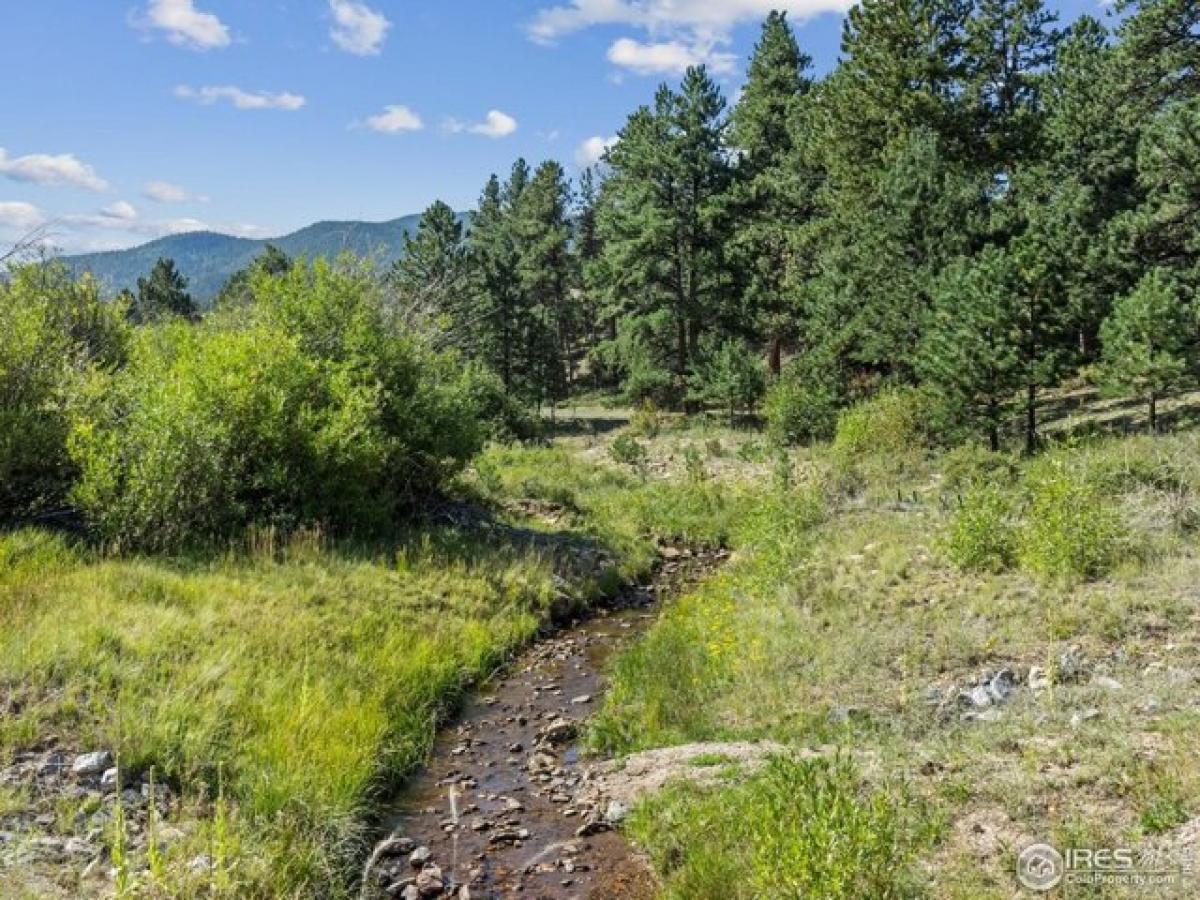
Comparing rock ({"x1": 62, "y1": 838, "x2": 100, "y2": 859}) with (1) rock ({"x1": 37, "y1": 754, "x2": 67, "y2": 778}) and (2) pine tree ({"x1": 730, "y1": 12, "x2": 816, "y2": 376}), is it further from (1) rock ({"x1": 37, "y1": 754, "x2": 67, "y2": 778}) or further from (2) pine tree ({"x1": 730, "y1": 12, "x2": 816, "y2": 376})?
(2) pine tree ({"x1": 730, "y1": 12, "x2": 816, "y2": 376})

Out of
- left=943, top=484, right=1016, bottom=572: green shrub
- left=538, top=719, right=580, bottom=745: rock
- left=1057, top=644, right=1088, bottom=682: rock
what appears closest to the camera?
left=1057, top=644, right=1088, bottom=682: rock

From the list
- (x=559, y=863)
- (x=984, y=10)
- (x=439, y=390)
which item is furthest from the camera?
(x=984, y=10)

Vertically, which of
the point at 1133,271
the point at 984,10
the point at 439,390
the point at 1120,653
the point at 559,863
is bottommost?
the point at 559,863

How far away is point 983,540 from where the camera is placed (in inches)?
456

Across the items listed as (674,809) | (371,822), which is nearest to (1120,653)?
(674,809)

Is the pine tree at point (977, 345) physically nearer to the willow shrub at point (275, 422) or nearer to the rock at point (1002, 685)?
the willow shrub at point (275, 422)

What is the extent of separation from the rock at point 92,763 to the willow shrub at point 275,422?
19.4 ft

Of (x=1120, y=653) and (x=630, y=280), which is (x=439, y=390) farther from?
(x=630, y=280)

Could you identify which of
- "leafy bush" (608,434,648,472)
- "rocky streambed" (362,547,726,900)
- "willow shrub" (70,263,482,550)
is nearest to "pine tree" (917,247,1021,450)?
"leafy bush" (608,434,648,472)

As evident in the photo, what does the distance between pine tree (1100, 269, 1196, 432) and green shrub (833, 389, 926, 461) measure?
484 centimetres

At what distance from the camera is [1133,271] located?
25469 mm

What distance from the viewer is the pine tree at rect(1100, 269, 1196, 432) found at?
18.8 meters

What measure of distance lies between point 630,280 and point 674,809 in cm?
3503

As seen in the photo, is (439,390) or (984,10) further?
(984,10)
